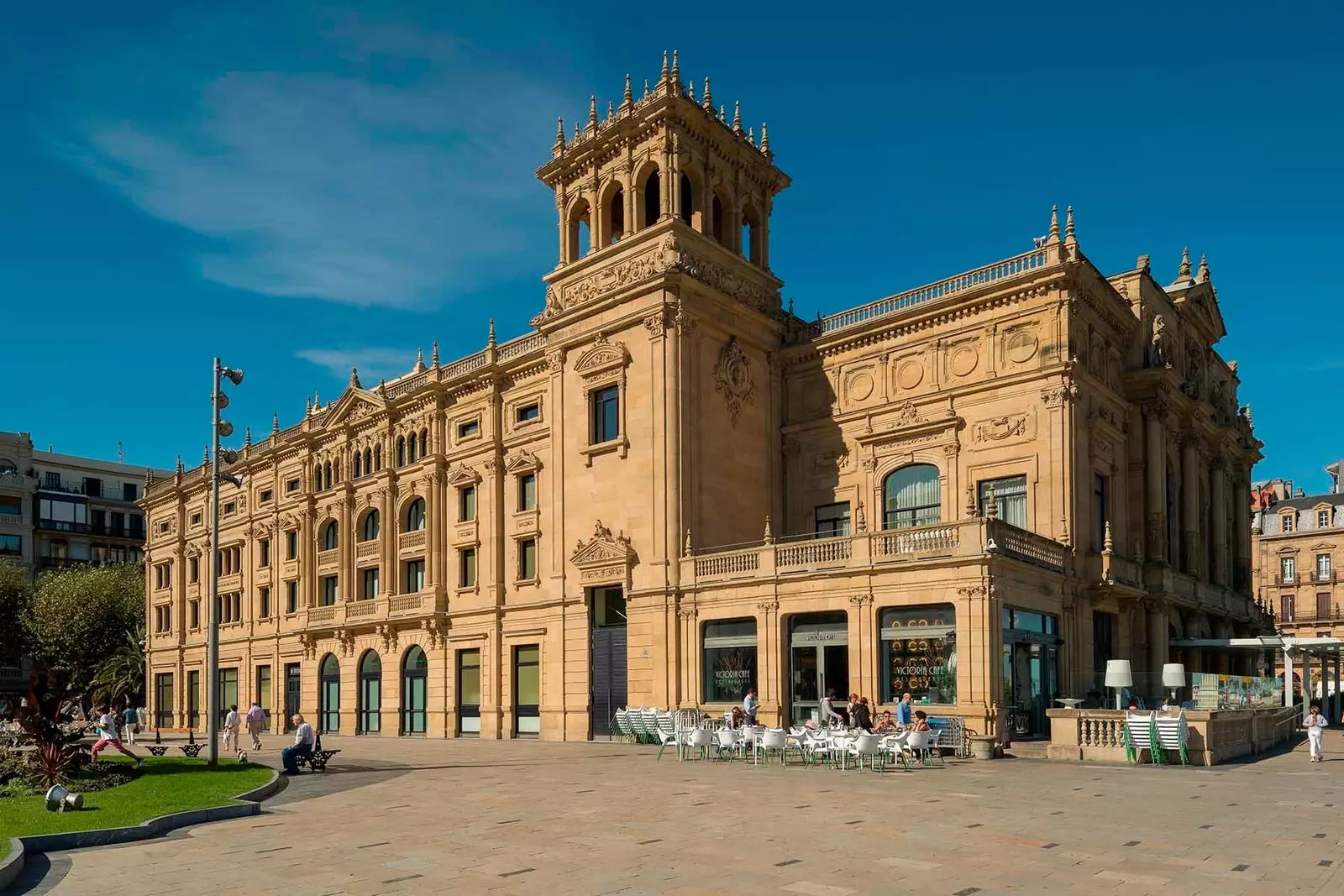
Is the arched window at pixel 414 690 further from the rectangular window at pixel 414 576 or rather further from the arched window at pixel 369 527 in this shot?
the arched window at pixel 369 527

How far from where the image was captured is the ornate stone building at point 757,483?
30875 millimetres

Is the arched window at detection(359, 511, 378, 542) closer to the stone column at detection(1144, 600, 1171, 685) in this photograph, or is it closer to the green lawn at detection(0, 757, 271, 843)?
the green lawn at detection(0, 757, 271, 843)

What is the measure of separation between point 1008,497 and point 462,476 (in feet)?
69.9

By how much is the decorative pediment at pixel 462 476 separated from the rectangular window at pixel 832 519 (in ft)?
44.8

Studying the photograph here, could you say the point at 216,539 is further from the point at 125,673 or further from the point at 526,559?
the point at 125,673

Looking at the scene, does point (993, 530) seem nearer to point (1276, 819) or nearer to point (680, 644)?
point (680, 644)

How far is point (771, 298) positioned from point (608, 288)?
645cm

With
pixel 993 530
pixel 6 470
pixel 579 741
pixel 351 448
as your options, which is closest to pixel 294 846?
pixel 993 530

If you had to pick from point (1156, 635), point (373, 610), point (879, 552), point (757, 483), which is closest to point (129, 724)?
point (373, 610)

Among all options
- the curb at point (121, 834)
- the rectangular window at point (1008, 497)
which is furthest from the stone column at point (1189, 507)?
the curb at point (121, 834)

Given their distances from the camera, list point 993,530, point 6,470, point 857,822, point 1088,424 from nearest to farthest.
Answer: point 857,822
point 993,530
point 1088,424
point 6,470

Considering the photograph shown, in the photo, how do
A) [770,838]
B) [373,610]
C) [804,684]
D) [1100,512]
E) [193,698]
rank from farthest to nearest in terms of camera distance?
[193,698]
[373,610]
[1100,512]
[804,684]
[770,838]

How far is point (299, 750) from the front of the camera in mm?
26203

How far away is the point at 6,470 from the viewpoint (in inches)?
3105
